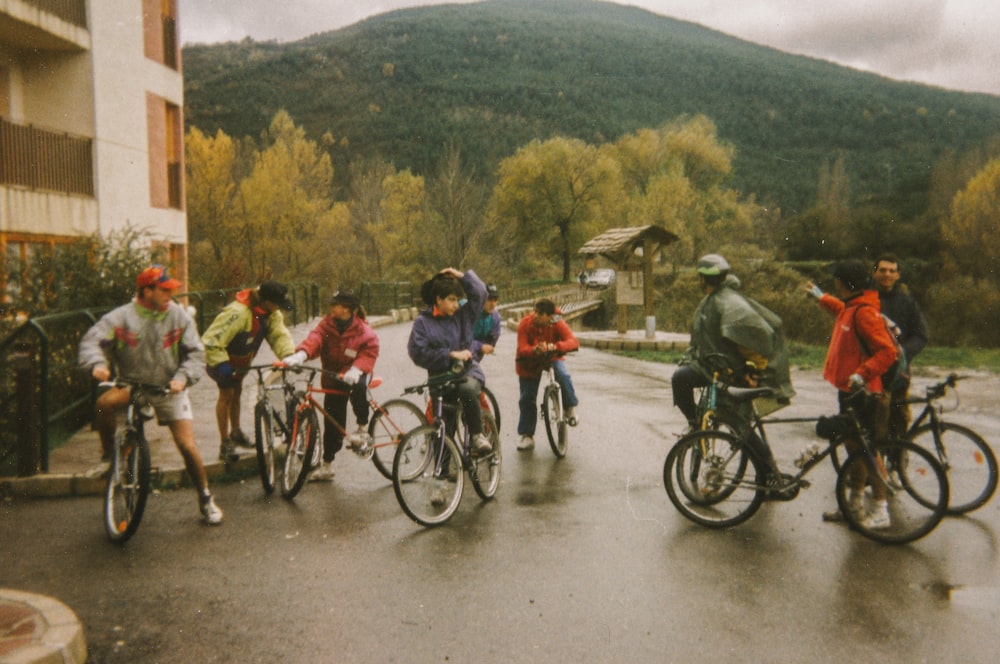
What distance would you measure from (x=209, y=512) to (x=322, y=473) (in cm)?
149

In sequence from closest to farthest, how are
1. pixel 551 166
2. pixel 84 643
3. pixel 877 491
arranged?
pixel 84 643
pixel 877 491
pixel 551 166

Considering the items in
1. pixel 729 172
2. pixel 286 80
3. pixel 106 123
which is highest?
pixel 286 80

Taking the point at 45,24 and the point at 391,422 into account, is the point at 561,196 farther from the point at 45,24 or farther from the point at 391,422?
the point at 391,422

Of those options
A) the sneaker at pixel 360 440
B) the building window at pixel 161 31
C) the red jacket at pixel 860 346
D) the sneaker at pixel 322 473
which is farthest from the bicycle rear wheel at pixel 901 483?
the building window at pixel 161 31

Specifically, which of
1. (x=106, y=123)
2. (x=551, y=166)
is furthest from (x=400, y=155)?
(x=106, y=123)

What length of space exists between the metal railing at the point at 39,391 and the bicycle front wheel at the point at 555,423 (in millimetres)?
4405

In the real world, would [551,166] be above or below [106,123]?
above

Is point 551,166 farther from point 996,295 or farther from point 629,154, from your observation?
point 996,295

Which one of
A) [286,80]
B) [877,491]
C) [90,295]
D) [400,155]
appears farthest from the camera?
[286,80]

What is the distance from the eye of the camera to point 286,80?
387ft

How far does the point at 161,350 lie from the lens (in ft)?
20.3

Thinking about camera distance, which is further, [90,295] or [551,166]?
[551,166]

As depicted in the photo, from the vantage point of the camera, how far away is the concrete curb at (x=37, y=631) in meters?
3.86

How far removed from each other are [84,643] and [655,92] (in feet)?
450
